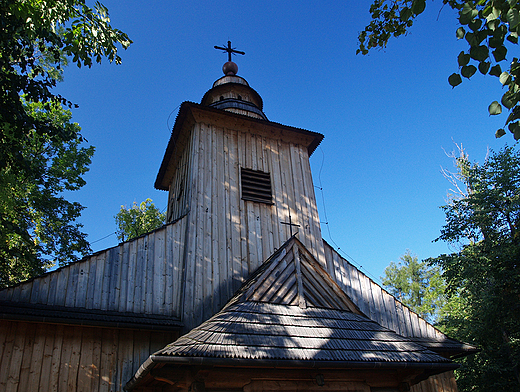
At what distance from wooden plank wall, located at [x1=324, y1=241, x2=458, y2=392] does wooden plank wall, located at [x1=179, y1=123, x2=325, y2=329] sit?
767 mm

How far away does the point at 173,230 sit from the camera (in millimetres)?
9258

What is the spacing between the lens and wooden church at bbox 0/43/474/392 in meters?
6.04

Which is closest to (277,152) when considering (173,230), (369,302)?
(173,230)

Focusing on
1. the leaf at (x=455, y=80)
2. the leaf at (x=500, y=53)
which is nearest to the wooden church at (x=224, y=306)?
the leaf at (x=455, y=80)

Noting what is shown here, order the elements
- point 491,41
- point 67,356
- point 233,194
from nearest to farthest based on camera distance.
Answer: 1. point 491,41
2. point 67,356
3. point 233,194

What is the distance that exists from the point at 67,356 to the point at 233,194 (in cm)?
547

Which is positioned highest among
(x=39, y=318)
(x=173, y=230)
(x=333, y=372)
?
(x=173, y=230)

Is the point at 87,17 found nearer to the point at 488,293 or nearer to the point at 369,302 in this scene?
the point at 369,302

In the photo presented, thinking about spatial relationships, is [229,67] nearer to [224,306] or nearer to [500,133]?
[224,306]

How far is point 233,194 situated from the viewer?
34.2ft

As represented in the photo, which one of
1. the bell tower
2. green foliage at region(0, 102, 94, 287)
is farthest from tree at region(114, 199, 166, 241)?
the bell tower

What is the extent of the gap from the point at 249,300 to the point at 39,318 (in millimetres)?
3851

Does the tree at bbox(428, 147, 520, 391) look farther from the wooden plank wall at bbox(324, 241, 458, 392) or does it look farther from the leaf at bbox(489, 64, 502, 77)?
the leaf at bbox(489, 64, 502, 77)

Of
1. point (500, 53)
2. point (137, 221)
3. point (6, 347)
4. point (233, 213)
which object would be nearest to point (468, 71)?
point (500, 53)
